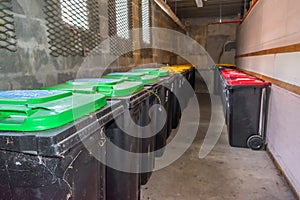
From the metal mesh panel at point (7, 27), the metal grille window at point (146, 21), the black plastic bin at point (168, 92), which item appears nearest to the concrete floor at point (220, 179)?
the black plastic bin at point (168, 92)

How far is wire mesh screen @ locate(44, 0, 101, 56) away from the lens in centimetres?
179

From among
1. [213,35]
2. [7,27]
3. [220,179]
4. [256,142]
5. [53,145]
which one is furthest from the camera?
[213,35]

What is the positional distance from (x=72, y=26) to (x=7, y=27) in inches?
27.8

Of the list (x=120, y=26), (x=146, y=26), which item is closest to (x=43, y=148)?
(x=120, y=26)

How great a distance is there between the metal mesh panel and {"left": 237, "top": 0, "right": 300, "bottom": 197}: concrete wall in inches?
91.0

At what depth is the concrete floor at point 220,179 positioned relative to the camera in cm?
205

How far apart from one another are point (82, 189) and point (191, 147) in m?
2.43

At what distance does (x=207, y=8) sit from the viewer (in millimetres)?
7738

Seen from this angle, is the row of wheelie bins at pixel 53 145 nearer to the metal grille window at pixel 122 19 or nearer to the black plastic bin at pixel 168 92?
the black plastic bin at pixel 168 92

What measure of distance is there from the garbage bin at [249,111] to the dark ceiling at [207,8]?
4685 millimetres

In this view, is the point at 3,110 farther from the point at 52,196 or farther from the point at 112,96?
the point at 112,96

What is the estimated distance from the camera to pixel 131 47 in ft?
12.2

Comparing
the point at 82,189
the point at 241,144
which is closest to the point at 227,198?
the point at 241,144

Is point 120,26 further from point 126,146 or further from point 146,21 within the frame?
point 126,146
